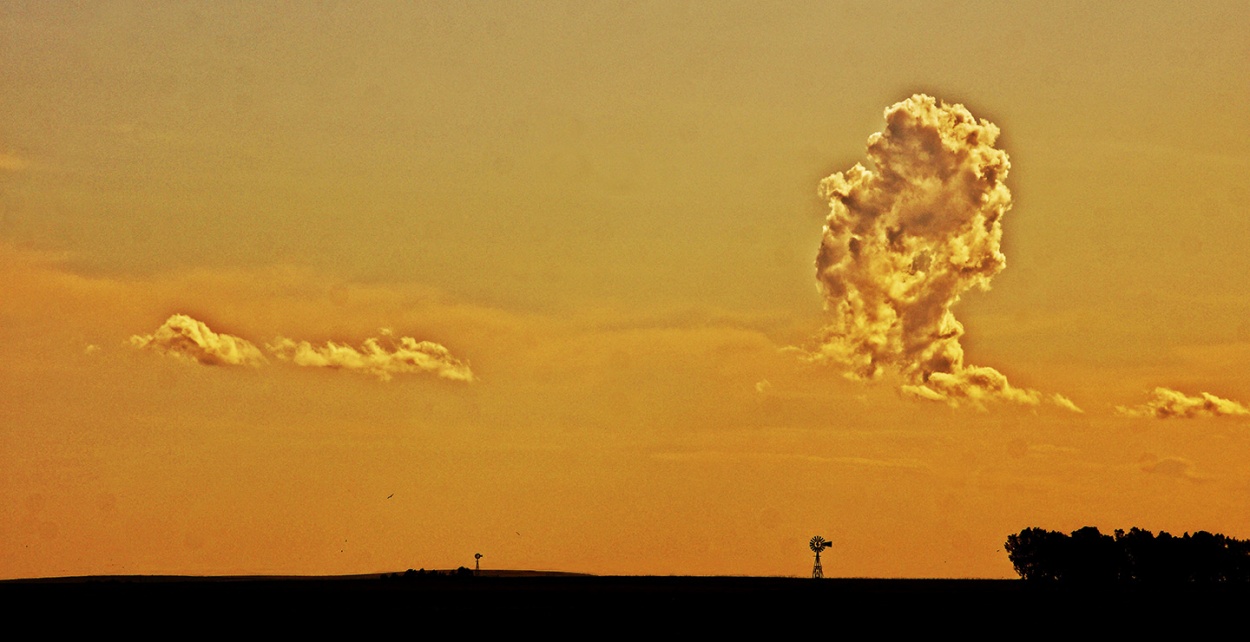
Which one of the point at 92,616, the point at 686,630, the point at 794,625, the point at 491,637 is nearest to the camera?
the point at 491,637

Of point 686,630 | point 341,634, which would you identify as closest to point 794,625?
point 686,630

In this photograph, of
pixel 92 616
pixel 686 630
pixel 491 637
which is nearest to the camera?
pixel 491 637

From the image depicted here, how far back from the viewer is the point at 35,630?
16988 cm

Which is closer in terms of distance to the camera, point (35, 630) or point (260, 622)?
point (35, 630)

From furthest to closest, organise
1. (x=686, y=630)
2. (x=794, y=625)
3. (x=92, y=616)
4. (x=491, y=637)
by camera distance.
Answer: (x=92, y=616), (x=794, y=625), (x=686, y=630), (x=491, y=637)

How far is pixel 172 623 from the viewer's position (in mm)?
183750

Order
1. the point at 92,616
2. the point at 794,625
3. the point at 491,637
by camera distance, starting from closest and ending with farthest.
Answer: the point at 491,637, the point at 794,625, the point at 92,616

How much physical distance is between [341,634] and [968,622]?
67.2 metres

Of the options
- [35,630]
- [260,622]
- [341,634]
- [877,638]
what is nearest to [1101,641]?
[877,638]

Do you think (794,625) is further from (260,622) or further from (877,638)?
(260,622)

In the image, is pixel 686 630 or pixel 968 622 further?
pixel 968 622

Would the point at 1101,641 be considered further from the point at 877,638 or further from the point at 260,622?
the point at 260,622

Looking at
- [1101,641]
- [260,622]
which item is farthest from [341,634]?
[1101,641]

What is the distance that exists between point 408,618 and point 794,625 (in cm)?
4099
